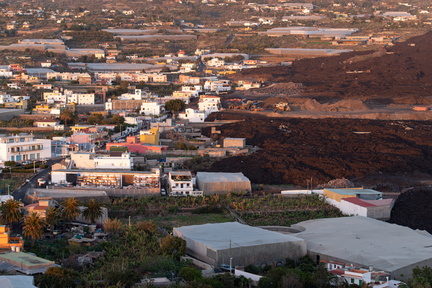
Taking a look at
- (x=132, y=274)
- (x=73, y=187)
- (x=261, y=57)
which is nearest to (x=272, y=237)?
(x=132, y=274)

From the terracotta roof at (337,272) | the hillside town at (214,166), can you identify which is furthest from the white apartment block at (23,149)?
the terracotta roof at (337,272)

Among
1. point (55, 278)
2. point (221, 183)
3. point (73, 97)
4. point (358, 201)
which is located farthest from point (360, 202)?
point (73, 97)

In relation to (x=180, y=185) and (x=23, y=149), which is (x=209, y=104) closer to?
(x=23, y=149)

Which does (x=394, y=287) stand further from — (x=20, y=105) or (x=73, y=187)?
(x=20, y=105)

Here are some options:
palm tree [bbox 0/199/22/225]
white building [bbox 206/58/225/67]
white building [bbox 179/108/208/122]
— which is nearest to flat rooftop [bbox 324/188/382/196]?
palm tree [bbox 0/199/22/225]

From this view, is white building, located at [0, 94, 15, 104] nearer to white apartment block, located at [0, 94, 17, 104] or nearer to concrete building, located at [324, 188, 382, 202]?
white apartment block, located at [0, 94, 17, 104]
